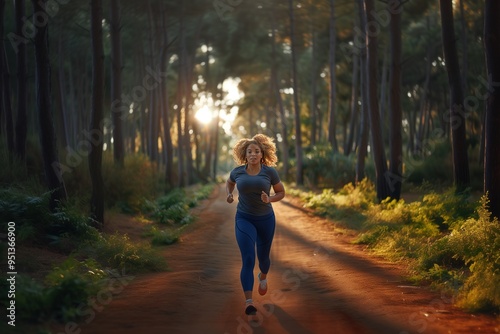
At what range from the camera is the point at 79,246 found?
12.5m

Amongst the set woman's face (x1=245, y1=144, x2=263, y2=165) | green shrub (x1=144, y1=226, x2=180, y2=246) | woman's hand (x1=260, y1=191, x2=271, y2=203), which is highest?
woman's face (x1=245, y1=144, x2=263, y2=165)

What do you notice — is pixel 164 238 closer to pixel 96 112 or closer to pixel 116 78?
pixel 96 112

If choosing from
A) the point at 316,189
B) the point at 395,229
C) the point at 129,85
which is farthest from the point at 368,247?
the point at 129,85

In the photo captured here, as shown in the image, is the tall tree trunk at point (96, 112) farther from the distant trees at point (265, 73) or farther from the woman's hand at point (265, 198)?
the woman's hand at point (265, 198)

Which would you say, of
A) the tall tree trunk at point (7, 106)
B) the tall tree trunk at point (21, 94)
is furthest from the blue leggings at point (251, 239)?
the tall tree trunk at point (7, 106)

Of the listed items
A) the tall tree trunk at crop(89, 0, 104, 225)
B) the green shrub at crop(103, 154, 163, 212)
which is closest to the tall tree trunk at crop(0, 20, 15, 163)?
the green shrub at crop(103, 154, 163, 212)

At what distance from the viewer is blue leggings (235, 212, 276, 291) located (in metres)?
7.58

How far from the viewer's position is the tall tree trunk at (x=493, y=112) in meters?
11.5

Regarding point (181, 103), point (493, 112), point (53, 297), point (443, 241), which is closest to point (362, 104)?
point (493, 112)

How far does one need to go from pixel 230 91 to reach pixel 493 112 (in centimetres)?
4797

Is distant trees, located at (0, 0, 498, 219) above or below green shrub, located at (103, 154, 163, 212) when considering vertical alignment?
above

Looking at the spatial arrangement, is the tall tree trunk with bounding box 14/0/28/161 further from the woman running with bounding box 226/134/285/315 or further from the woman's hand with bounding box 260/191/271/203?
the woman's hand with bounding box 260/191/271/203

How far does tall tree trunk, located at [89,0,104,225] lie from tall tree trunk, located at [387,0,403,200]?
368 inches

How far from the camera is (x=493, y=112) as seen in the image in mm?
11578
